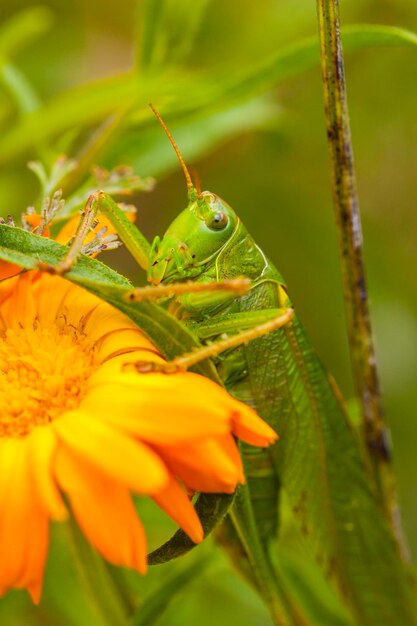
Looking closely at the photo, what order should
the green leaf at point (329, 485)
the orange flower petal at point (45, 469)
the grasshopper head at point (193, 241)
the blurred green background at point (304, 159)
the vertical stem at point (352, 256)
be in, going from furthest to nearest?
1. the blurred green background at point (304, 159)
2. the green leaf at point (329, 485)
3. the grasshopper head at point (193, 241)
4. the vertical stem at point (352, 256)
5. the orange flower petal at point (45, 469)

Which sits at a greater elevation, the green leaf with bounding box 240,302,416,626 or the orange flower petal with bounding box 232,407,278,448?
the orange flower petal with bounding box 232,407,278,448

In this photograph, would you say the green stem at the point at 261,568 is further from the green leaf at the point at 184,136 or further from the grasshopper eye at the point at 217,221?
the green leaf at the point at 184,136

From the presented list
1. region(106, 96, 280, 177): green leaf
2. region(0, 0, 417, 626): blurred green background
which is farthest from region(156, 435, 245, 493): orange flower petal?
region(0, 0, 417, 626): blurred green background

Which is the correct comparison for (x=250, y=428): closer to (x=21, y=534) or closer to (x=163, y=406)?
(x=163, y=406)

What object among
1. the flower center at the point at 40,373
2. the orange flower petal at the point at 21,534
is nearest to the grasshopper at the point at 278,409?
the flower center at the point at 40,373

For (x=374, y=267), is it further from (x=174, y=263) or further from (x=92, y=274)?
(x=92, y=274)

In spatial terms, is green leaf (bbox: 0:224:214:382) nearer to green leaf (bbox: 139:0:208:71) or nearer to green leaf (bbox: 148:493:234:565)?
green leaf (bbox: 148:493:234:565)

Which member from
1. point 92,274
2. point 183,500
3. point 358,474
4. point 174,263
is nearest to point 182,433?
point 183,500

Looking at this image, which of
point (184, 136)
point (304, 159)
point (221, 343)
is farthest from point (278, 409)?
point (304, 159)
